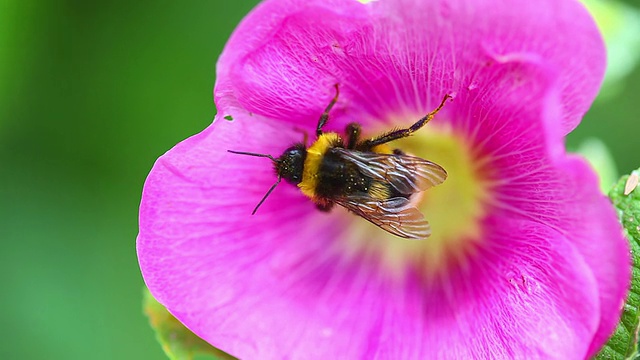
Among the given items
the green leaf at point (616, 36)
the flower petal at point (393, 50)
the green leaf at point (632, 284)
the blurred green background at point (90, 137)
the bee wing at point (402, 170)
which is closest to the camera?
the flower petal at point (393, 50)

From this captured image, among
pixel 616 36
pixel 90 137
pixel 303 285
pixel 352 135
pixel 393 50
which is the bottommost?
pixel 90 137

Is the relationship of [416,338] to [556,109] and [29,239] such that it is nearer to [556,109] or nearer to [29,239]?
[556,109]

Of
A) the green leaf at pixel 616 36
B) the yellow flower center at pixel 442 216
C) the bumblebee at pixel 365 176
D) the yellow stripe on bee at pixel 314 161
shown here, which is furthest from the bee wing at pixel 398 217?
the green leaf at pixel 616 36

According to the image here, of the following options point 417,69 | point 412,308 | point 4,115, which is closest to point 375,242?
point 412,308

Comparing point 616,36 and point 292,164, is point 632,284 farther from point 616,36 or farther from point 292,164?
point 616,36

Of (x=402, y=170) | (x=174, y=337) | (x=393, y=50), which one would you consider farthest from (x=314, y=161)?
(x=174, y=337)

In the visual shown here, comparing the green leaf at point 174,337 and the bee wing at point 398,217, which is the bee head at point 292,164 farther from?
the green leaf at point 174,337
